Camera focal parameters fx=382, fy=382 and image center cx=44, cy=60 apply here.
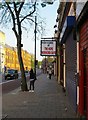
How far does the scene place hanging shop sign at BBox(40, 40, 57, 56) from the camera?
46656 mm

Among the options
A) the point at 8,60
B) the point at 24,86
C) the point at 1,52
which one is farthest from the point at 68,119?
the point at 8,60

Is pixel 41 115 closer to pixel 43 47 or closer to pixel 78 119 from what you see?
pixel 78 119

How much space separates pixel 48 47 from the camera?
47.1m

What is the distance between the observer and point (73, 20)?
597 inches

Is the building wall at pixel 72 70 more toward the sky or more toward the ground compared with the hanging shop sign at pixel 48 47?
more toward the ground

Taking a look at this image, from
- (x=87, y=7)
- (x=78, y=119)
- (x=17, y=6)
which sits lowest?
(x=78, y=119)

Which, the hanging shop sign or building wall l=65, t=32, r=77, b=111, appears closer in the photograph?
building wall l=65, t=32, r=77, b=111

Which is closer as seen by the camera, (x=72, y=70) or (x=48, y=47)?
(x=72, y=70)

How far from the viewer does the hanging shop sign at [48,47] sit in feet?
153

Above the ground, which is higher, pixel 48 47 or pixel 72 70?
pixel 48 47

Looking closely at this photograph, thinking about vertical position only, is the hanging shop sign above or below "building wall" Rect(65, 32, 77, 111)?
above

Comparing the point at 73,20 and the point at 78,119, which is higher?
the point at 73,20

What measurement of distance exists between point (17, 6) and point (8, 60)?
10924 cm

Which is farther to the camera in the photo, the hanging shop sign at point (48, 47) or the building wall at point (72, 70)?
the hanging shop sign at point (48, 47)
